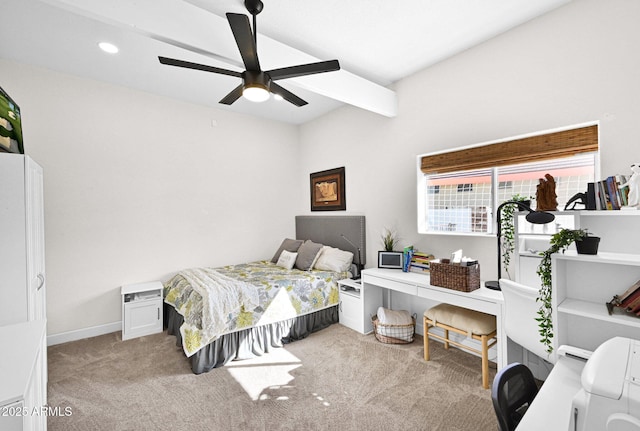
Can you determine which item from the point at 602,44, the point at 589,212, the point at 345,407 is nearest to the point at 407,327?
the point at 345,407

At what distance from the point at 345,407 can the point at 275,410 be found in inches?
19.2

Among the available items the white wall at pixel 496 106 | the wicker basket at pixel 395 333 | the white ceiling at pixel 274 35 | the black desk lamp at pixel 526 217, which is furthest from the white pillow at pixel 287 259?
the black desk lamp at pixel 526 217

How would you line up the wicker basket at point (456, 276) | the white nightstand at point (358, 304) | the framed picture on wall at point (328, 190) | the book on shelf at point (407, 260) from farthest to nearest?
1. the framed picture on wall at point (328, 190)
2. the white nightstand at point (358, 304)
3. the book on shelf at point (407, 260)
4. the wicker basket at point (456, 276)

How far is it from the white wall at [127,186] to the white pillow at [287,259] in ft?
2.09

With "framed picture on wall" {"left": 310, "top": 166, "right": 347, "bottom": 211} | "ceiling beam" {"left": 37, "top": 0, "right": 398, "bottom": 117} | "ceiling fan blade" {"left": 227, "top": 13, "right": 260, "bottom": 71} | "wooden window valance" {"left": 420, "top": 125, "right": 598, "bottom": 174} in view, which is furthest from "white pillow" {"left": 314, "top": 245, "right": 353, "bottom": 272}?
"ceiling fan blade" {"left": 227, "top": 13, "right": 260, "bottom": 71}

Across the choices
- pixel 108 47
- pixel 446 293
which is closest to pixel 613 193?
pixel 446 293

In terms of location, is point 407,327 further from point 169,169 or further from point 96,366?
point 169,169

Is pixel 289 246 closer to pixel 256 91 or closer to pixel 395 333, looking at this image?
pixel 395 333

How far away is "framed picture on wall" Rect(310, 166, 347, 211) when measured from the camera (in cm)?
A: 415

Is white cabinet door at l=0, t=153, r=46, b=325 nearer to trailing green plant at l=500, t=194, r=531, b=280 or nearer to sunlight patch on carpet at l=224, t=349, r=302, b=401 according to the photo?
sunlight patch on carpet at l=224, t=349, r=302, b=401

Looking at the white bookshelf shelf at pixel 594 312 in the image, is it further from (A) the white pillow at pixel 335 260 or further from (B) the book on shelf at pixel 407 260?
(A) the white pillow at pixel 335 260

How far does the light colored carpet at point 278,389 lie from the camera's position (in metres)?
1.88

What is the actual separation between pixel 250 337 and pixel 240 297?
1.31 feet

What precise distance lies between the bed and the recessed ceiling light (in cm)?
236
